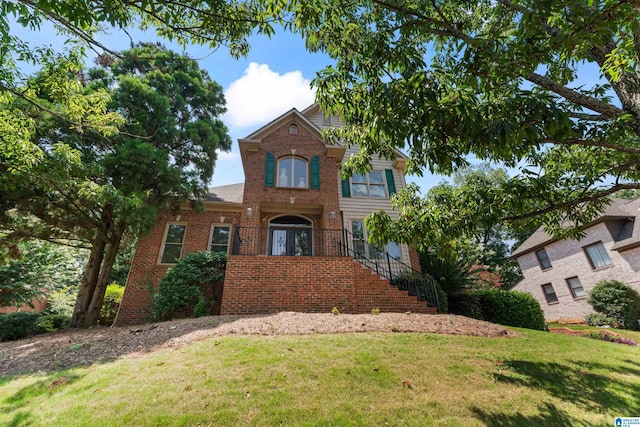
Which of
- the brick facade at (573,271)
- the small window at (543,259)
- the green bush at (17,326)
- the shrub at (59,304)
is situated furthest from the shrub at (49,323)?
the small window at (543,259)

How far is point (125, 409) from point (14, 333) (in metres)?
9.26

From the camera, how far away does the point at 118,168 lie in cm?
908

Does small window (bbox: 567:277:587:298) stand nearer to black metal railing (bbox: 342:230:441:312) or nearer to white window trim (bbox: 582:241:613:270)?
white window trim (bbox: 582:241:613:270)

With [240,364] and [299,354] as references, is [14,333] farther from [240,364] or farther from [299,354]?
[299,354]

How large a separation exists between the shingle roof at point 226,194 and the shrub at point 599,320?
61.2ft

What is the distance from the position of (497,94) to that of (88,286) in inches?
513

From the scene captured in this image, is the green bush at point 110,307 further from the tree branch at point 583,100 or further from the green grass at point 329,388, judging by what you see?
the tree branch at point 583,100

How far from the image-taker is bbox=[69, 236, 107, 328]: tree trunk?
9.48 meters

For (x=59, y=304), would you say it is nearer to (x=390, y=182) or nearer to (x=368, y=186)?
(x=368, y=186)

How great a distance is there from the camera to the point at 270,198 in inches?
450

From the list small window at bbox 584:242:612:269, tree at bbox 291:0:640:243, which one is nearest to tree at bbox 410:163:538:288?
tree at bbox 291:0:640:243

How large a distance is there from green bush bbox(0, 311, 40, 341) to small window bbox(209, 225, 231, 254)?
19.7 ft

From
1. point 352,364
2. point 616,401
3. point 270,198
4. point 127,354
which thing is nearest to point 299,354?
point 352,364

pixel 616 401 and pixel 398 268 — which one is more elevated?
pixel 398 268
